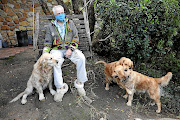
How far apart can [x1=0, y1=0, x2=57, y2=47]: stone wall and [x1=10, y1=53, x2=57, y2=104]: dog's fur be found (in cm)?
603

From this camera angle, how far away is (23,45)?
8602 mm

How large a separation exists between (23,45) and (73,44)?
591cm

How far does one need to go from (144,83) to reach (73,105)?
1.79 metres

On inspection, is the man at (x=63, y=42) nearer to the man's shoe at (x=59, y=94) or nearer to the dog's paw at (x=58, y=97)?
the man's shoe at (x=59, y=94)

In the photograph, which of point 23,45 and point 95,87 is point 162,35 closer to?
point 95,87

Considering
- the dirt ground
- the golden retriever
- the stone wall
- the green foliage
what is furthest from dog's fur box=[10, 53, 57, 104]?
the stone wall

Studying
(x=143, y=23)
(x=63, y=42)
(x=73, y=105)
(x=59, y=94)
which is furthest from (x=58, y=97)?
(x=143, y=23)

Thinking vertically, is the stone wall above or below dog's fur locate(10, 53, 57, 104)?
above

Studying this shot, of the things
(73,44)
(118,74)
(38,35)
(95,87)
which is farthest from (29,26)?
(118,74)

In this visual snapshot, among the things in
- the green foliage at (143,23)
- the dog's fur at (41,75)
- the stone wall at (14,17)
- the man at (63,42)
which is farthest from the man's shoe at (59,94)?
the stone wall at (14,17)

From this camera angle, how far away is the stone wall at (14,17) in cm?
806

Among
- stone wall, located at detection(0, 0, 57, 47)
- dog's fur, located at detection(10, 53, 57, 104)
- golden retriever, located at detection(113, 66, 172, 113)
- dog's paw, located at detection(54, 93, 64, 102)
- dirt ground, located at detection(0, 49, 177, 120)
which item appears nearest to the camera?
dirt ground, located at detection(0, 49, 177, 120)

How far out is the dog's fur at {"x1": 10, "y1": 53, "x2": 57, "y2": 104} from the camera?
3145 mm

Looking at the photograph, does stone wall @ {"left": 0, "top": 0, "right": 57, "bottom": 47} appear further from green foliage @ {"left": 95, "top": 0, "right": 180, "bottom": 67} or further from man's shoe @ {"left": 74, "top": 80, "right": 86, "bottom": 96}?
man's shoe @ {"left": 74, "top": 80, "right": 86, "bottom": 96}
